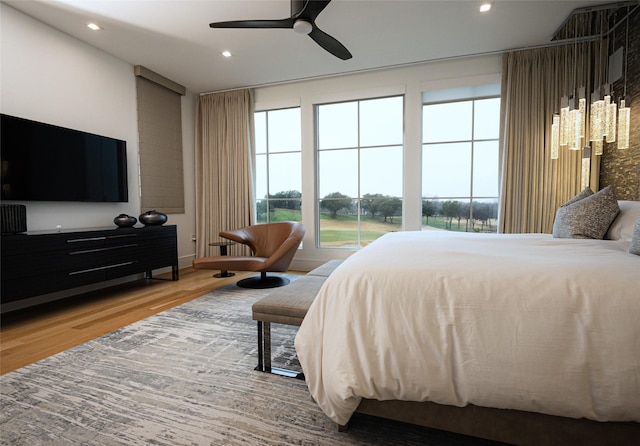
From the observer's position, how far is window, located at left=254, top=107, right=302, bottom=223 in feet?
16.5

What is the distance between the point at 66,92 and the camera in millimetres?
3385

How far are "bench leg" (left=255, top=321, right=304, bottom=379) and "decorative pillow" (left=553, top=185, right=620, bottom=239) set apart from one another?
2116 millimetres

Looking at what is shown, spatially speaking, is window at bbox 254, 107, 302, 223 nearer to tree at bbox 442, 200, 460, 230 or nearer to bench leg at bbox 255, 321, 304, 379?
tree at bbox 442, 200, 460, 230

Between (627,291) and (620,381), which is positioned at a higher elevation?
(627,291)

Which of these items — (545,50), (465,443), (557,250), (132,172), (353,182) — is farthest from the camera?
(353,182)

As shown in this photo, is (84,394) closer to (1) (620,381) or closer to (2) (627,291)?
(1) (620,381)

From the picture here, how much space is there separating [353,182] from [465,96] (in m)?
1.93

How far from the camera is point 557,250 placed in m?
1.56

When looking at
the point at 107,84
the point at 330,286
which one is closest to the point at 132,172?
the point at 107,84

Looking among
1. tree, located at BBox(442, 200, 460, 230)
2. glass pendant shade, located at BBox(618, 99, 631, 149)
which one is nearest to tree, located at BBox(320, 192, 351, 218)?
tree, located at BBox(442, 200, 460, 230)

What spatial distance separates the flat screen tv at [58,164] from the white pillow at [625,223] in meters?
4.78

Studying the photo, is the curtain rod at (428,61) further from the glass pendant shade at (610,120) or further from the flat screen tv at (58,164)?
the flat screen tv at (58,164)

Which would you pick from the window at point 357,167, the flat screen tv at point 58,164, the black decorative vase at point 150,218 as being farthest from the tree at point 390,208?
the flat screen tv at point 58,164

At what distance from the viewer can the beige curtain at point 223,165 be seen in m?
4.92
